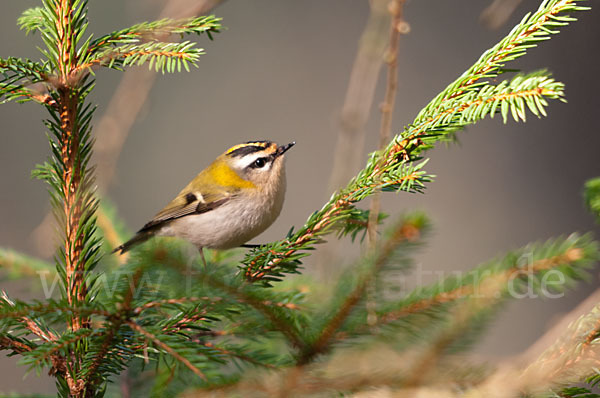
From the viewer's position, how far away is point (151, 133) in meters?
3.57

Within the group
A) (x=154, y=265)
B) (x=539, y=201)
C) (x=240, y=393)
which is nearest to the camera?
(x=154, y=265)

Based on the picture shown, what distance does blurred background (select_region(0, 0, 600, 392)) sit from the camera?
2.92 m

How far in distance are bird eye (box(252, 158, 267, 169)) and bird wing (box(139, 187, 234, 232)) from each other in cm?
13

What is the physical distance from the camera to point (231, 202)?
1.67 m

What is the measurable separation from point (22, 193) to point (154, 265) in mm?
3071

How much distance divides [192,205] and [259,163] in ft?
0.79

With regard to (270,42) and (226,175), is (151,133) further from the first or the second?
→ (226,175)

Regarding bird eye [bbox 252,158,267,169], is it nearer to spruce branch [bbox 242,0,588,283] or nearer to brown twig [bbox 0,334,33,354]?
spruce branch [bbox 242,0,588,283]

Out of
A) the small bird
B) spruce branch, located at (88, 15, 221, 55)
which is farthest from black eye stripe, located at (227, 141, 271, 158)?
spruce branch, located at (88, 15, 221, 55)

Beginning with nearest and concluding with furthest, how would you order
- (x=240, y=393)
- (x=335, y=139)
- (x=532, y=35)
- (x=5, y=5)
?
(x=240, y=393)
(x=532, y=35)
(x=335, y=139)
(x=5, y=5)

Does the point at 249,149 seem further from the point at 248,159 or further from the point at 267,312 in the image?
the point at 267,312

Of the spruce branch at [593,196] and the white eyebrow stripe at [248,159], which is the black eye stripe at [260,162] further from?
the spruce branch at [593,196]

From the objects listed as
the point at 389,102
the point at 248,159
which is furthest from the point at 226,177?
the point at 389,102

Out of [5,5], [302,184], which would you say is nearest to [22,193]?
[5,5]
